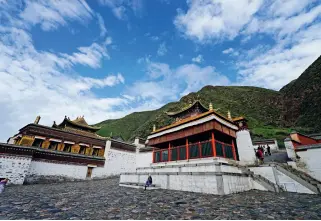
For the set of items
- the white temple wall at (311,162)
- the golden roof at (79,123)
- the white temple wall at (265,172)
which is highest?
the golden roof at (79,123)

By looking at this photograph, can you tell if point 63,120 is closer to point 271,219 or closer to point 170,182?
point 170,182

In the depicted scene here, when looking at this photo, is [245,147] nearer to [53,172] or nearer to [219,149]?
[219,149]

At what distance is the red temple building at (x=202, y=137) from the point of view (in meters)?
11.9

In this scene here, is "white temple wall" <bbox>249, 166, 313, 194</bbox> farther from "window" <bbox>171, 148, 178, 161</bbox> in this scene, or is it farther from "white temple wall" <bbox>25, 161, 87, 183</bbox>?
"white temple wall" <bbox>25, 161, 87, 183</bbox>

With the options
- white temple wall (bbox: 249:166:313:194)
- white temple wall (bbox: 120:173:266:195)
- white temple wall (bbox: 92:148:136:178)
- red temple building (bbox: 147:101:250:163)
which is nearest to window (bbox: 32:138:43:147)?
white temple wall (bbox: 92:148:136:178)

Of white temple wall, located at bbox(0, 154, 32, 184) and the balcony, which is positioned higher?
the balcony

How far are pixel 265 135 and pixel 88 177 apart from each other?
33287 millimetres

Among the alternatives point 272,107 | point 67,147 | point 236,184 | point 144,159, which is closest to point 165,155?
point 236,184

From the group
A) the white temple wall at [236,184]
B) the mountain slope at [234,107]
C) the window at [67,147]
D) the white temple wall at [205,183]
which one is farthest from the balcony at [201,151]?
the mountain slope at [234,107]

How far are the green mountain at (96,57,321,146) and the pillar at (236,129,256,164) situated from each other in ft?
57.6

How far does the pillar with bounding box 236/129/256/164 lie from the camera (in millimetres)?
13172

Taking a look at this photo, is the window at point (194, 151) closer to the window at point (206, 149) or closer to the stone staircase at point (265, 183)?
the window at point (206, 149)

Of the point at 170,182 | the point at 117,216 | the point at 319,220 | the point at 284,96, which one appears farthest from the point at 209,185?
the point at 284,96

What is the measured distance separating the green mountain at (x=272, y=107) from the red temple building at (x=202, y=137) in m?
18.8
